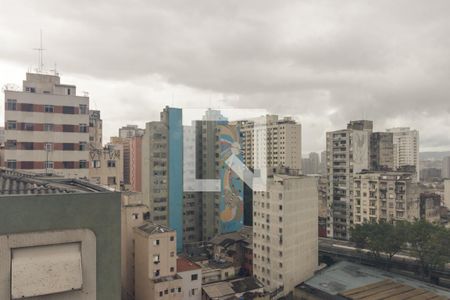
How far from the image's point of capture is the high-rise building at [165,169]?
69.4 ft

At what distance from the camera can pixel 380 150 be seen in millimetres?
26781

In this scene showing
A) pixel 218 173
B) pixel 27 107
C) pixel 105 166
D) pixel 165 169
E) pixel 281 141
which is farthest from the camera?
pixel 281 141

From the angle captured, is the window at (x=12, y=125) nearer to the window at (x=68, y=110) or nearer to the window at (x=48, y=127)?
the window at (x=48, y=127)

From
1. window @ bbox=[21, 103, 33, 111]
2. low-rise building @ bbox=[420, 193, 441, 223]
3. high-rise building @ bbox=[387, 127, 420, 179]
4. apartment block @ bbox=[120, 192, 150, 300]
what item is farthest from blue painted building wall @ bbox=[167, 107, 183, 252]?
high-rise building @ bbox=[387, 127, 420, 179]

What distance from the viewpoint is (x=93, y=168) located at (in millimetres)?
13781

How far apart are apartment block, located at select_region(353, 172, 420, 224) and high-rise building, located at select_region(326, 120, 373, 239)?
47.4 inches

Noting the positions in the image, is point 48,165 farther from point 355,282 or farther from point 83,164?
point 355,282

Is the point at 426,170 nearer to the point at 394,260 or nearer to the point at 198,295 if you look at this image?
the point at 394,260

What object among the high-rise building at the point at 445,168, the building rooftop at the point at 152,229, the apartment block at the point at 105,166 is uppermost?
the apartment block at the point at 105,166

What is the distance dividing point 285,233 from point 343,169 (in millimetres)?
11943

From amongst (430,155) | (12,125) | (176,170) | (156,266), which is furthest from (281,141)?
(12,125)

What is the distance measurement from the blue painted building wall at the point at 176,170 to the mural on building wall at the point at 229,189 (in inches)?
113

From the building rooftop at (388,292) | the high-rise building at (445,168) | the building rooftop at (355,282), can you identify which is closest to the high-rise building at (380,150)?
the building rooftop at (355,282)

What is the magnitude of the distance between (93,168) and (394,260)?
52.2 feet
